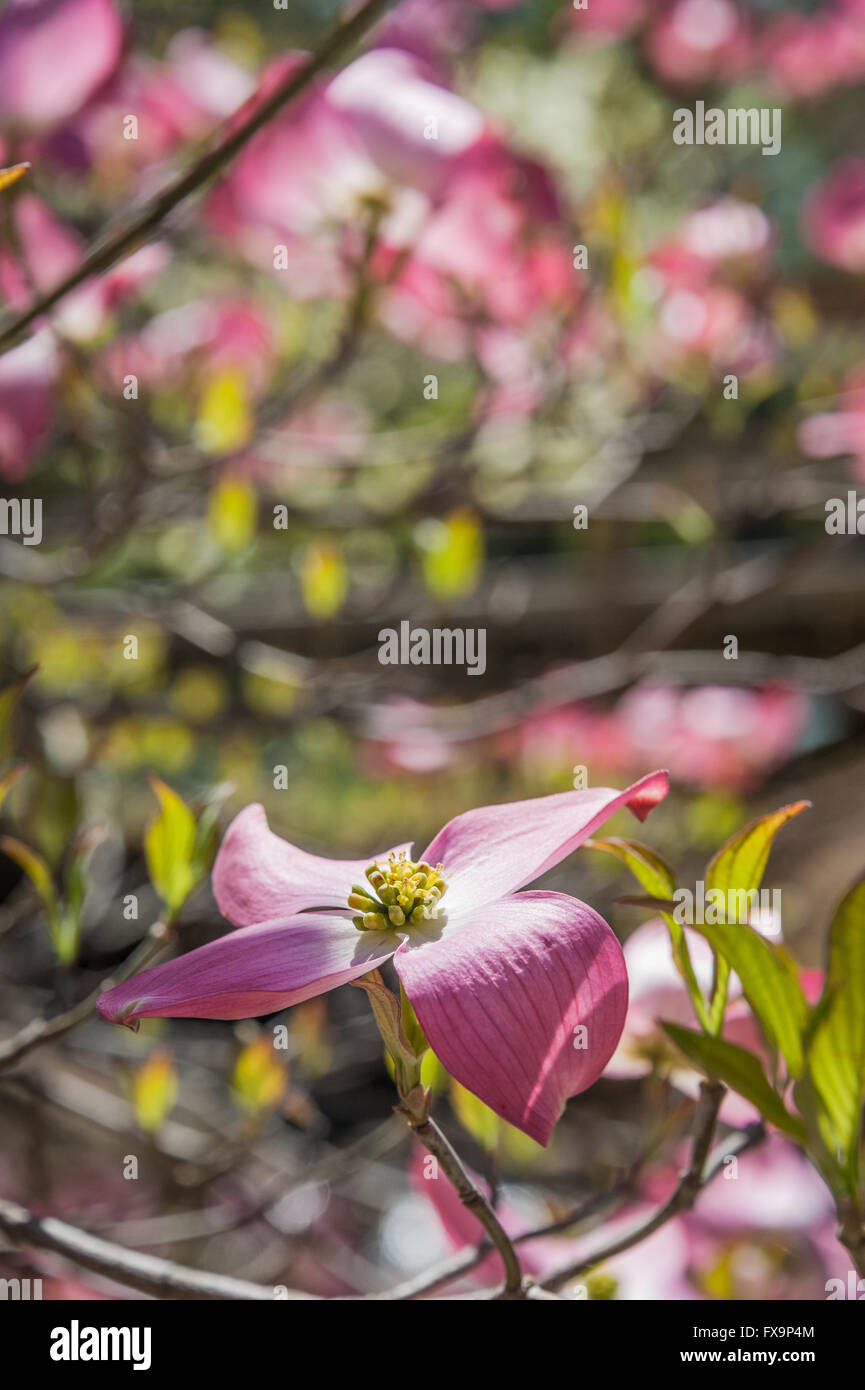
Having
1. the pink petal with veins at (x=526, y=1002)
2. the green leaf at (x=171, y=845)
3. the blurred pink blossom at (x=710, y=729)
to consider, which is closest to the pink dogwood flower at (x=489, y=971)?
the pink petal with veins at (x=526, y=1002)

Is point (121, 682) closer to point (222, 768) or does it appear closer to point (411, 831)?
point (222, 768)

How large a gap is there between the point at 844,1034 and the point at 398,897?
0.26 ft

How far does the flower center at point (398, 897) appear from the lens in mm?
215

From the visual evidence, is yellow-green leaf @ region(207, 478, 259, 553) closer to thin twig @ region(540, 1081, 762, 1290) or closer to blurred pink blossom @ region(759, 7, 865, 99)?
thin twig @ region(540, 1081, 762, 1290)

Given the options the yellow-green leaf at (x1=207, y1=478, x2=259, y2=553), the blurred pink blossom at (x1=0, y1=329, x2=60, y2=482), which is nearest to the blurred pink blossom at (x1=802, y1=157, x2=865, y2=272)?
the yellow-green leaf at (x1=207, y1=478, x2=259, y2=553)

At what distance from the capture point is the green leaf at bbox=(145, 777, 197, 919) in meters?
0.31

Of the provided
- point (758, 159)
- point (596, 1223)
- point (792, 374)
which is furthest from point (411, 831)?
point (758, 159)

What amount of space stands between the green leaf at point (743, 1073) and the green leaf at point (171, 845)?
0.49 ft

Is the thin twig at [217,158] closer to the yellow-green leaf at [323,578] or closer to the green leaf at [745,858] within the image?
the green leaf at [745,858]

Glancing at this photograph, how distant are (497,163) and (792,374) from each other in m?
1.38

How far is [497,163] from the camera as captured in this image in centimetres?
53

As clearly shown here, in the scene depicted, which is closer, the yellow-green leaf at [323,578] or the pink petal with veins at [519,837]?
the pink petal with veins at [519,837]

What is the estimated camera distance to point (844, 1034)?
0.20 meters

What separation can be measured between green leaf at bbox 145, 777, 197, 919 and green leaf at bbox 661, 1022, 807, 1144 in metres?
0.15
